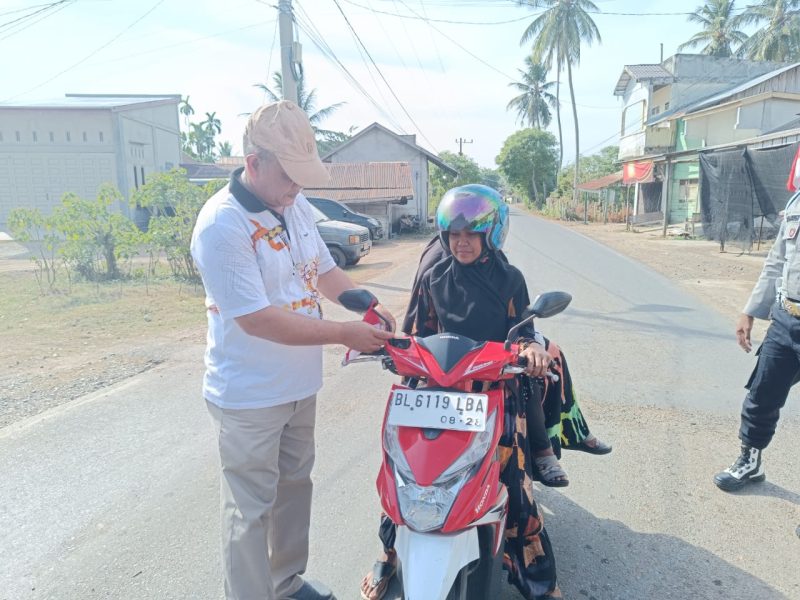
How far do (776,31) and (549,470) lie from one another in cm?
4364

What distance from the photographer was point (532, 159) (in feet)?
187

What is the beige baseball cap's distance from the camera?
205cm

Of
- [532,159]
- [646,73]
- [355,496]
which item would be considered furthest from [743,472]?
[532,159]

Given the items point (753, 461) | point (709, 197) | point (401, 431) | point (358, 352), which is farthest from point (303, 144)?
point (709, 197)

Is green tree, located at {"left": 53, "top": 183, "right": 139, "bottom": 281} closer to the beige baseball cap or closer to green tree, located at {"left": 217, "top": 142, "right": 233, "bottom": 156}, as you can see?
the beige baseball cap

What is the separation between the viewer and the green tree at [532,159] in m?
56.0

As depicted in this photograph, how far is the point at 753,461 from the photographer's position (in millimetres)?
3521

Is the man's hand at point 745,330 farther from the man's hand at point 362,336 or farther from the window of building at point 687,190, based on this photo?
the window of building at point 687,190

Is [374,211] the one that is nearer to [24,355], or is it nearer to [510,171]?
[24,355]

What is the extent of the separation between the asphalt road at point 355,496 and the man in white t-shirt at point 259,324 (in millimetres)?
741

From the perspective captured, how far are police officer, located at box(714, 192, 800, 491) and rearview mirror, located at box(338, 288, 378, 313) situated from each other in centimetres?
226

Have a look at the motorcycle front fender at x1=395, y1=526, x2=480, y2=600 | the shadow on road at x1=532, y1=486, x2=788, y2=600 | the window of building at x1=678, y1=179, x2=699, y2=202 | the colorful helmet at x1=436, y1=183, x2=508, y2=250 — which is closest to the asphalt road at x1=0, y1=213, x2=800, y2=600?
the shadow on road at x1=532, y1=486, x2=788, y2=600

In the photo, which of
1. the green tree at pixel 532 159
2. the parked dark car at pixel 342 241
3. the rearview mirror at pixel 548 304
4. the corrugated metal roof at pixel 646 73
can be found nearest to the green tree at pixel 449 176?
the green tree at pixel 532 159

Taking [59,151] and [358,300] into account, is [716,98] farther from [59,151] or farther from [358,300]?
[358,300]
